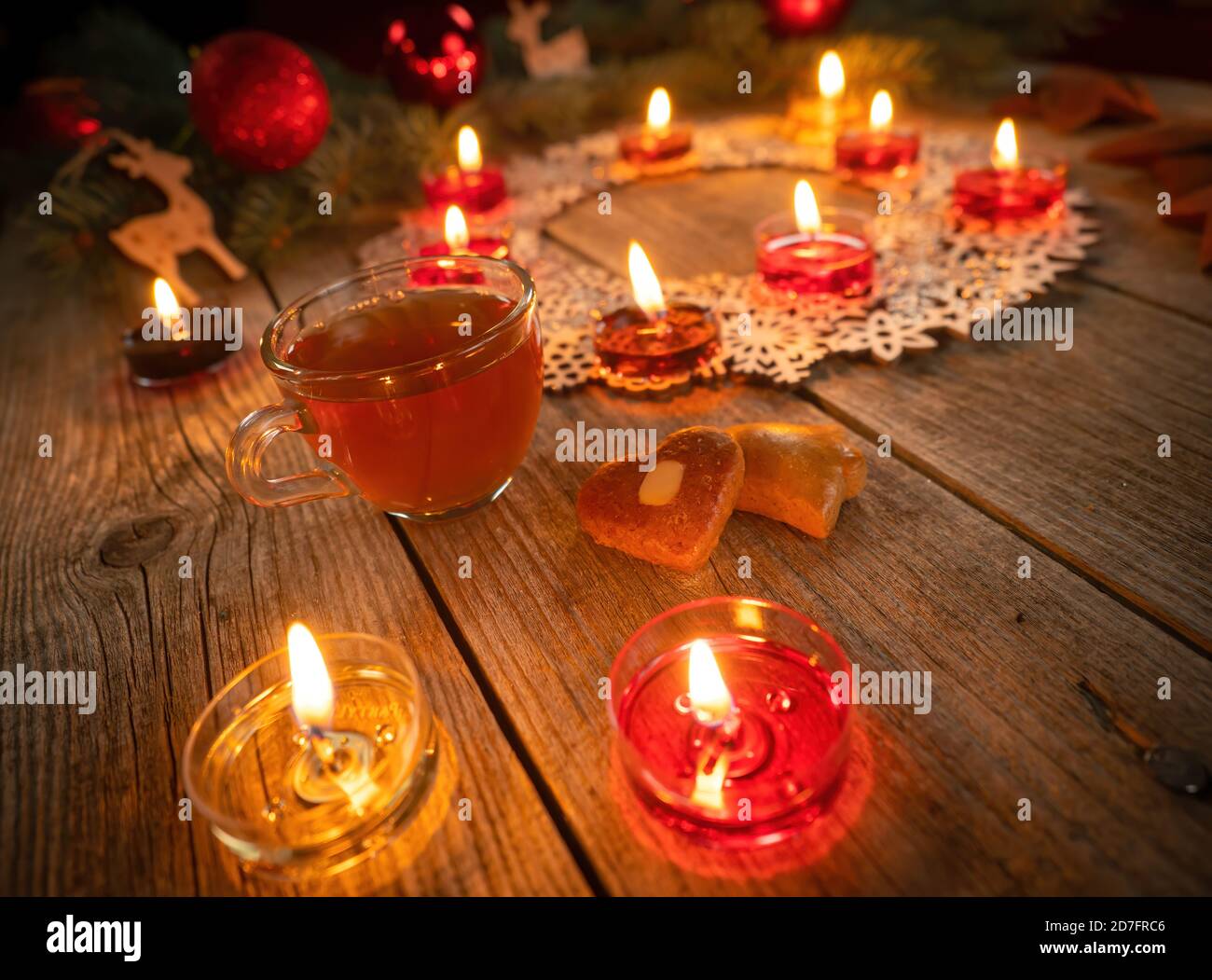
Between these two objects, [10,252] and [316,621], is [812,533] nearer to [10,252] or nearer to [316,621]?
[316,621]

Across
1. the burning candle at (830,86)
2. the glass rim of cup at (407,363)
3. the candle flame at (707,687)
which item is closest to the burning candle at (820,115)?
the burning candle at (830,86)

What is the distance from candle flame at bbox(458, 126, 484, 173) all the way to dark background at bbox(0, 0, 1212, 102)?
45 cm

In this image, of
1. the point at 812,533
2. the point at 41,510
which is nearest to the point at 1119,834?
the point at 812,533

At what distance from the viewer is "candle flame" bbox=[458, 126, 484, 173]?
182cm

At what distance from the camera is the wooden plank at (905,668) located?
2.15ft

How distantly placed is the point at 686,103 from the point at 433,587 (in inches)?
74.4

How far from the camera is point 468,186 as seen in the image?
187 cm

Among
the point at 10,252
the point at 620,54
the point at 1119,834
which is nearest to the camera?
the point at 1119,834

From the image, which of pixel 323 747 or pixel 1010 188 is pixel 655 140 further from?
pixel 323 747

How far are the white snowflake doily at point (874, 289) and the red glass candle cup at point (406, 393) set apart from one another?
0.27 m

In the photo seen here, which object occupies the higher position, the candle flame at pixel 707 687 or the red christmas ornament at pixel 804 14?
the red christmas ornament at pixel 804 14

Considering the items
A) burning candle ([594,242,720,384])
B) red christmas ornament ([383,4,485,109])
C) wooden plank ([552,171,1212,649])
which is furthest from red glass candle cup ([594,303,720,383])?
red christmas ornament ([383,4,485,109])

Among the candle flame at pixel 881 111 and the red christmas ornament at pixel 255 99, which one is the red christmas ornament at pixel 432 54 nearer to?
the red christmas ornament at pixel 255 99

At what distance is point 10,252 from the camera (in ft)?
7.42
